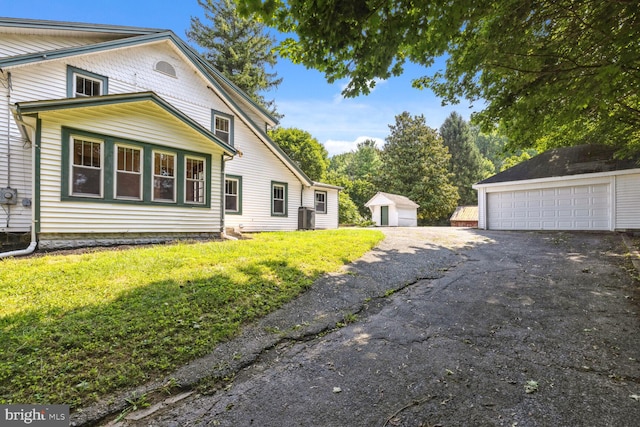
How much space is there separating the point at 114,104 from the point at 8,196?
375cm

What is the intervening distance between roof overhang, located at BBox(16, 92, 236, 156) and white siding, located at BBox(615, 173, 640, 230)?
15.8m

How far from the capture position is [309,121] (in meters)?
29.9

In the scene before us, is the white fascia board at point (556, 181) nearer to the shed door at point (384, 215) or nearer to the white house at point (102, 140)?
the shed door at point (384, 215)

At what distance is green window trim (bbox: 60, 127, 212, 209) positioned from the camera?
7359 mm

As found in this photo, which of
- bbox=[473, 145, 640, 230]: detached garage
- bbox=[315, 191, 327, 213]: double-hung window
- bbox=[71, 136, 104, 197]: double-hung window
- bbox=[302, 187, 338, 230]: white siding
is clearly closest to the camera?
bbox=[71, 136, 104, 197]: double-hung window

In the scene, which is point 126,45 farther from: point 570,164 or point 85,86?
point 570,164

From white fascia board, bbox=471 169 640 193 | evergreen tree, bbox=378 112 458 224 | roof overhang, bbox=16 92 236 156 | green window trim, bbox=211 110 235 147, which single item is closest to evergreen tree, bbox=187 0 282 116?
green window trim, bbox=211 110 235 147

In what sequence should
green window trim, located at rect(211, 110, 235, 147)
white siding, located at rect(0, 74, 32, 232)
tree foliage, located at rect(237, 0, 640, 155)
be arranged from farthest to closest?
green window trim, located at rect(211, 110, 235, 147) < white siding, located at rect(0, 74, 32, 232) < tree foliage, located at rect(237, 0, 640, 155)

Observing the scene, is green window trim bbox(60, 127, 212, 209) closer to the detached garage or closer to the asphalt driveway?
the asphalt driveway

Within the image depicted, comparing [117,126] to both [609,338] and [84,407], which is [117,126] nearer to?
[84,407]

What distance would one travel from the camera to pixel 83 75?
9422mm

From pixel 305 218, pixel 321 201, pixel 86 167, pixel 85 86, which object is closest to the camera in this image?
pixel 86 167

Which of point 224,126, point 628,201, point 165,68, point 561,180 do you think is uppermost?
point 165,68

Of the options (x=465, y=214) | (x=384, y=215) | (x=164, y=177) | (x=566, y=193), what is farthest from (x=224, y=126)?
(x=465, y=214)
